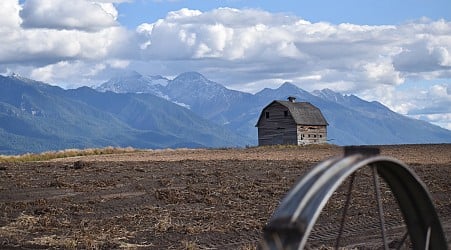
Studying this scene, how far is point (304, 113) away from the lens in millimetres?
84000

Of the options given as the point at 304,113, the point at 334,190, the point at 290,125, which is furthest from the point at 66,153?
the point at 334,190

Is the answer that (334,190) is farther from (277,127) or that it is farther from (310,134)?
(310,134)

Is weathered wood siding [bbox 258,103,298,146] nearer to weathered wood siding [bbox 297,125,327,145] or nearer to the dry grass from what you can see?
weathered wood siding [bbox 297,125,327,145]

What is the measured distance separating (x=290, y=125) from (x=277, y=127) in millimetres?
2053

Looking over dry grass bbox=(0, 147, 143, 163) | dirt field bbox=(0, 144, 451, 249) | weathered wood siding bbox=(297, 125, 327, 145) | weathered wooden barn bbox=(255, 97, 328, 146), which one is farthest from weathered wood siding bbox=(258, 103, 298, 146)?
dirt field bbox=(0, 144, 451, 249)

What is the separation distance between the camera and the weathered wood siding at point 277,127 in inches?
3199

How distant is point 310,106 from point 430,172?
5866 cm

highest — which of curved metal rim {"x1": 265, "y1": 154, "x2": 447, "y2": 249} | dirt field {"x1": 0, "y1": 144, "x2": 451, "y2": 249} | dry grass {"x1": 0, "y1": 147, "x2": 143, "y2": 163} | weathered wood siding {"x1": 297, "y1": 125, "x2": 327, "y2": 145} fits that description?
weathered wood siding {"x1": 297, "y1": 125, "x2": 327, "y2": 145}

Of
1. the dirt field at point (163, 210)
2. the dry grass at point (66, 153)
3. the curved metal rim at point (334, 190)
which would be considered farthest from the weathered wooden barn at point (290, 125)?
the curved metal rim at point (334, 190)

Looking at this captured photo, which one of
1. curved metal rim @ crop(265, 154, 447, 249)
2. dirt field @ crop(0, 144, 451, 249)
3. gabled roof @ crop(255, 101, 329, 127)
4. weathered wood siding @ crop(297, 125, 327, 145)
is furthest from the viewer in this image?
gabled roof @ crop(255, 101, 329, 127)

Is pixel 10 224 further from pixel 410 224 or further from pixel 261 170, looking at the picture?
pixel 261 170

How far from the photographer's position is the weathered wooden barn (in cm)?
8125

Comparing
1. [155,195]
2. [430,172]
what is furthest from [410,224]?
[430,172]

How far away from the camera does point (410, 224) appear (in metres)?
6.32
